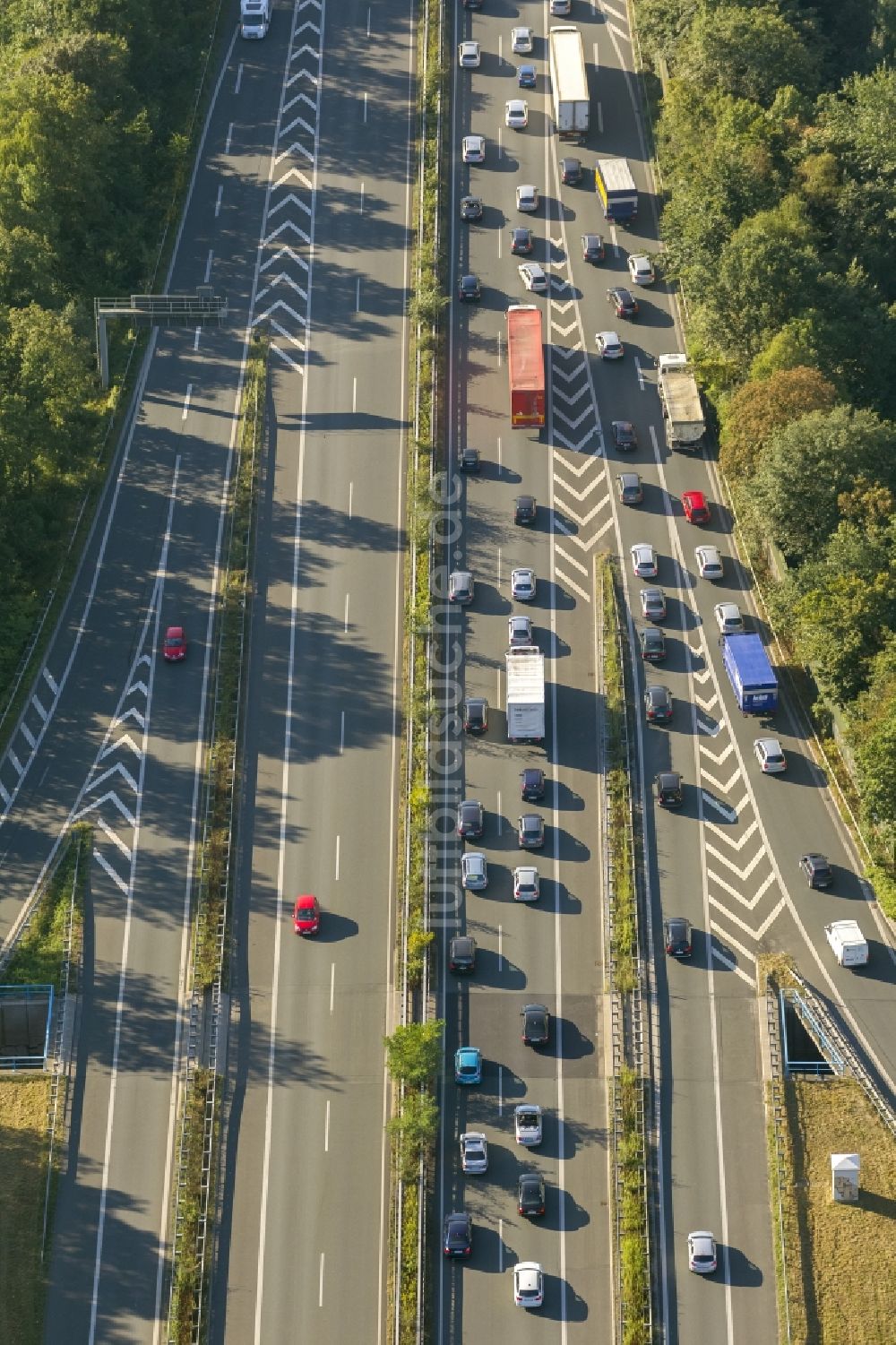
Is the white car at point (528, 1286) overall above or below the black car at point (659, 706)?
below

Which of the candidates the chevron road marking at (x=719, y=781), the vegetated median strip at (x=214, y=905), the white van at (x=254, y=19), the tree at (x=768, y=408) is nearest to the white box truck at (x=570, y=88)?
the white van at (x=254, y=19)

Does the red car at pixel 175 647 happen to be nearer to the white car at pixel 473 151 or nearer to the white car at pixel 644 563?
the white car at pixel 644 563

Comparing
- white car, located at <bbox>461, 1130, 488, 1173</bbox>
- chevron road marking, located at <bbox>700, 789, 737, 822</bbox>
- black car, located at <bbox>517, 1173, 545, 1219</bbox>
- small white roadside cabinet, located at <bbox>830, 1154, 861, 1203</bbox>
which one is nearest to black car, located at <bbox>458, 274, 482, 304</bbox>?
chevron road marking, located at <bbox>700, 789, 737, 822</bbox>

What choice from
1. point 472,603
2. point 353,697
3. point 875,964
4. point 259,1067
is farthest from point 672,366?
point 259,1067

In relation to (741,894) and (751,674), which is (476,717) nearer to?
(751,674)

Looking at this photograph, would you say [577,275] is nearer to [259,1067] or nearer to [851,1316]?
[259,1067]

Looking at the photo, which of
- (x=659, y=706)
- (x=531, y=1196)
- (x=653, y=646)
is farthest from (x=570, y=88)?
(x=531, y=1196)
